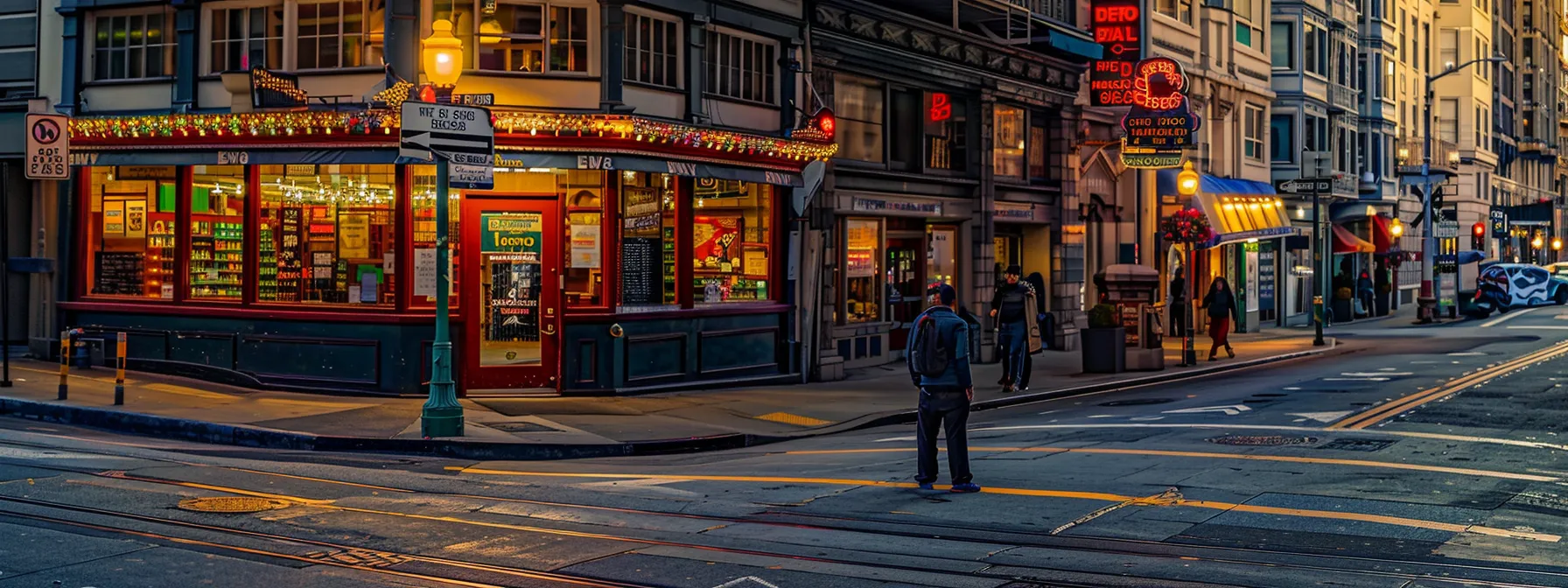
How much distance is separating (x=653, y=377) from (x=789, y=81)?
19.1 feet

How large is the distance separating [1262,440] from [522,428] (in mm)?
8156

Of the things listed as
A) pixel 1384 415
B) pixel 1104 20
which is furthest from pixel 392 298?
pixel 1104 20

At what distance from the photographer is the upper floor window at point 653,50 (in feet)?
69.9

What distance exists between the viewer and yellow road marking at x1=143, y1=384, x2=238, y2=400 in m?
19.5

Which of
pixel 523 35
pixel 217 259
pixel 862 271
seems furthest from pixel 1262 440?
pixel 217 259

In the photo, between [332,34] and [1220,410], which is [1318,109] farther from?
[332,34]

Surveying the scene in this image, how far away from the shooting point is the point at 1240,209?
40938 mm

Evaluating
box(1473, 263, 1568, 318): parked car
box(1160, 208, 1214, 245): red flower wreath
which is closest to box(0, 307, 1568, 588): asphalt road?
box(1160, 208, 1214, 245): red flower wreath

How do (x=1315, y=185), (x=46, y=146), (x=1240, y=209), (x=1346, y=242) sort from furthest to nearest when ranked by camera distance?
(x=1346, y=242), (x=1240, y=209), (x=1315, y=185), (x=46, y=146)

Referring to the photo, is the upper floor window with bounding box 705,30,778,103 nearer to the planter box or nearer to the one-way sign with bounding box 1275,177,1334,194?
the planter box

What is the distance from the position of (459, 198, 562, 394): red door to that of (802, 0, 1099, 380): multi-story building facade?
17.2ft

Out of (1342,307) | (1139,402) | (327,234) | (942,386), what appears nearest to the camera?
(942,386)

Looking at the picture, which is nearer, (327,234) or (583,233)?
(327,234)

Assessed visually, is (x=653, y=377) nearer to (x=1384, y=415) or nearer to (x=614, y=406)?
(x=614, y=406)
